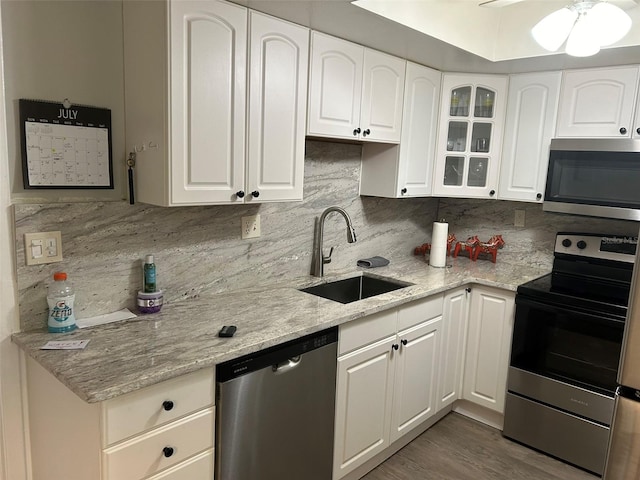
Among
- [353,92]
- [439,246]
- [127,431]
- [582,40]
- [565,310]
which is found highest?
[582,40]

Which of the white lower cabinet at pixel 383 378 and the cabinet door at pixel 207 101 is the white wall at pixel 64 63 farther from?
the white lower cabinet at pixel 383 378

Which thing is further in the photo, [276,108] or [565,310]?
[565,310]

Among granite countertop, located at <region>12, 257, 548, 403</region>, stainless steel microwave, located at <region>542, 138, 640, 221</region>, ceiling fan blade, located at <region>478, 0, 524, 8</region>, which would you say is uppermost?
ceiling fan blade, located at <region>478, 0, 524, 8</region>

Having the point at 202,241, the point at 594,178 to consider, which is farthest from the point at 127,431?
the point at 594,178

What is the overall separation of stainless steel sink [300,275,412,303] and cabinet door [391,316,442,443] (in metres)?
0.30

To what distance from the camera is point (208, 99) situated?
1748mm

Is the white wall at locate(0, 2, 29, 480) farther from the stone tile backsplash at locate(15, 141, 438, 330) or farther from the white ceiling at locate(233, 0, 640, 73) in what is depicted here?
the white ceiling at locate(233, 0, 640, 73)

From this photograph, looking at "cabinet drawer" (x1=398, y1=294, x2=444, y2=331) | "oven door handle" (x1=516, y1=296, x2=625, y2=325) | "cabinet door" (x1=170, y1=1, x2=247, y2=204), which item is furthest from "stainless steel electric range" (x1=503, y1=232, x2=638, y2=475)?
"cabinet door" (x1=170, y1=1, x2=247, y2=204)

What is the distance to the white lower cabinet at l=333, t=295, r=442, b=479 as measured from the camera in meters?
2.12

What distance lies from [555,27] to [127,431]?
214 cm

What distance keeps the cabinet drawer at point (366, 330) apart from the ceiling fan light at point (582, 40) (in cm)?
134

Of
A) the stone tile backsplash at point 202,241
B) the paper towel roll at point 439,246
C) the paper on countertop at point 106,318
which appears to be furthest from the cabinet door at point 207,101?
the paper towel roll at point 439,246

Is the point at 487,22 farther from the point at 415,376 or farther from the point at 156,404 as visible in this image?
the point at 156,404

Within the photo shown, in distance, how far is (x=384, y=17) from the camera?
199cm
